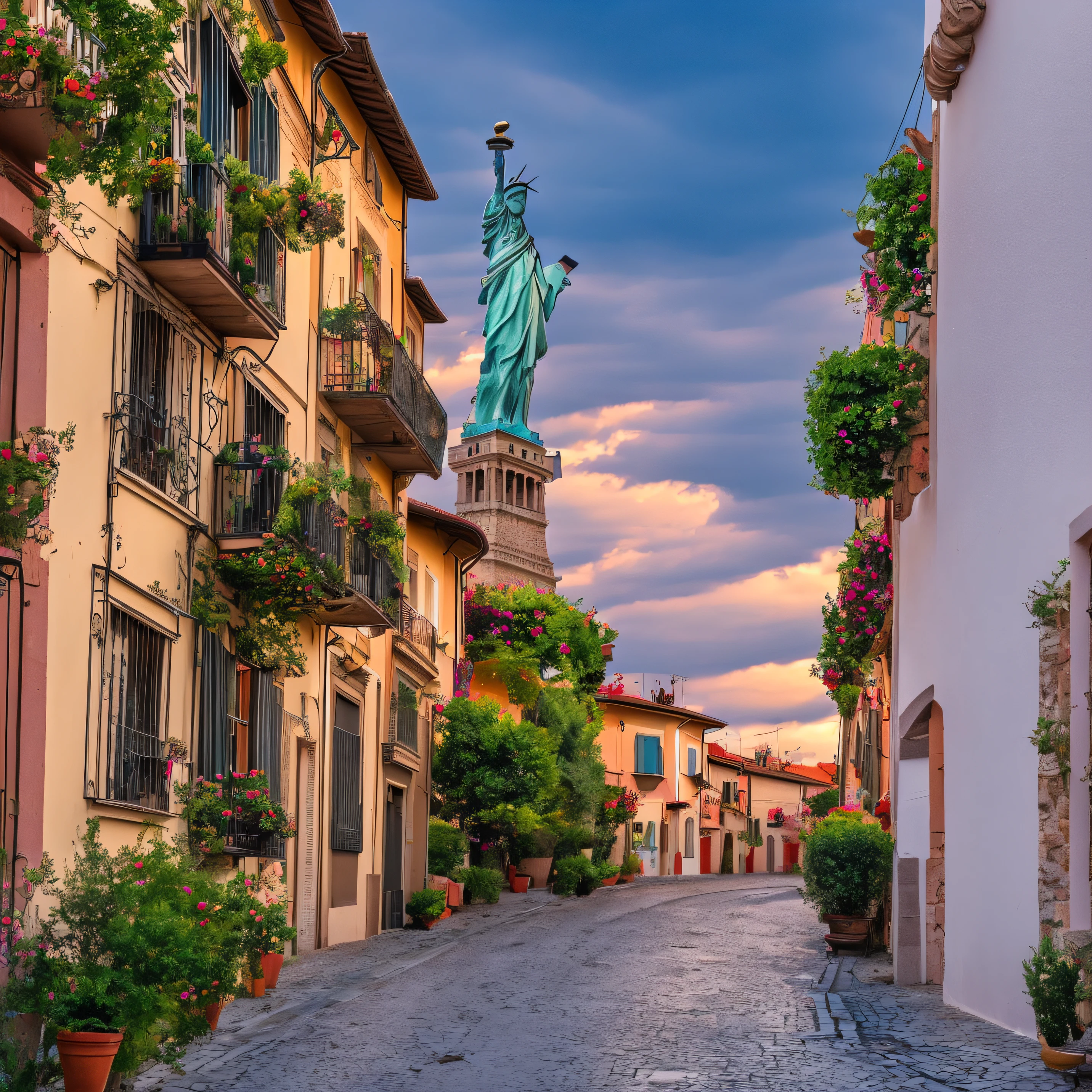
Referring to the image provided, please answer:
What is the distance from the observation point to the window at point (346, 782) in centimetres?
1933

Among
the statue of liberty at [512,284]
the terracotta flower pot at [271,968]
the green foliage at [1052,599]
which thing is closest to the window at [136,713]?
the terracotta flower pot at [271,968]

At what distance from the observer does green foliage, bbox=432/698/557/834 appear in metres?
28.8

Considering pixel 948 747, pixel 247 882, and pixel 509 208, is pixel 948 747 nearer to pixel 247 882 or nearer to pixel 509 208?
pixel 247 882

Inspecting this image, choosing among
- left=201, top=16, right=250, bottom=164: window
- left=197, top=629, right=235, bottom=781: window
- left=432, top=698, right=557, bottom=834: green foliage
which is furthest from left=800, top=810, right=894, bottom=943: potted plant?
left=201, top=16, right=250, bottom=164: window

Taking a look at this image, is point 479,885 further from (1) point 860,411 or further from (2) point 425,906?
(1) point 860,411

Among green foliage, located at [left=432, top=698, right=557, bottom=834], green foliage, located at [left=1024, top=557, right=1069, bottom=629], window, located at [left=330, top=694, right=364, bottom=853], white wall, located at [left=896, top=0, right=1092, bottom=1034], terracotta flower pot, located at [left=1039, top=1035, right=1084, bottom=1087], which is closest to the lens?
terracotta flower pot, located at [left=1039, top=1035, right=1084, bottom=1087]

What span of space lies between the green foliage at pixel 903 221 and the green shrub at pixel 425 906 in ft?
41.2

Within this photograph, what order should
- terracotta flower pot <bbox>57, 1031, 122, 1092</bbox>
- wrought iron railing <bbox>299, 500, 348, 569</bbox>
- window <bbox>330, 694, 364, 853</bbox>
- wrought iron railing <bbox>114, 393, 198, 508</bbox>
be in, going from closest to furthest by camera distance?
terracotta flower pot <bbox>57, 1031, 122, 1092</bbox>, wrought iron railing <bbox>114, 393, 198, 508</bbox>, wrought iron railing <bbox>299, 500, 348, 569</bbox>, window <bbox>330, 694, 364, 853</bbox>

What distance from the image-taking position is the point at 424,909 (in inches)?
894

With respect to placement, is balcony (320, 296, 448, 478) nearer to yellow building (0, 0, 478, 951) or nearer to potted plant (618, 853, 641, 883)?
yellow building (0, 0, 478, 951)

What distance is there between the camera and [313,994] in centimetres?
1379

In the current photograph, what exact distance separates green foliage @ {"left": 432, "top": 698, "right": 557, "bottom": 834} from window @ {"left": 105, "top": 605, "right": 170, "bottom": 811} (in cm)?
1658

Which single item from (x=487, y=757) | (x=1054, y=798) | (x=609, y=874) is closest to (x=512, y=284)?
(x=609, y=874)

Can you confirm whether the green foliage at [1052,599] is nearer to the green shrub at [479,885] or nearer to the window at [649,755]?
the green shrub at [479,885]
